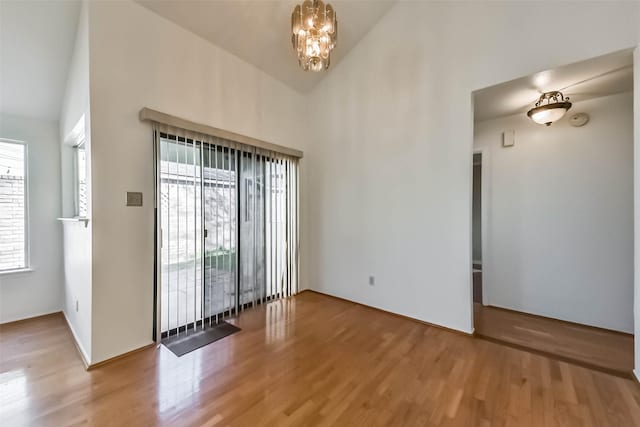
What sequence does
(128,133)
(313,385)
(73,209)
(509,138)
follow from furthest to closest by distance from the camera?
(509,138) → (73,209) → (128,133) → (313,385)

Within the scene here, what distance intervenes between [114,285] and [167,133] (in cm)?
147

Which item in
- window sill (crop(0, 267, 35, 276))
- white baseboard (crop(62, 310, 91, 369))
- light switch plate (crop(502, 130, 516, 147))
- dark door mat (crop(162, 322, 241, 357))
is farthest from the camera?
light switch plate (crop(502, 130, 516, 147))

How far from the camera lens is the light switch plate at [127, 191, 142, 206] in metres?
2.30

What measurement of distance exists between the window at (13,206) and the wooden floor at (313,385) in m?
0.87

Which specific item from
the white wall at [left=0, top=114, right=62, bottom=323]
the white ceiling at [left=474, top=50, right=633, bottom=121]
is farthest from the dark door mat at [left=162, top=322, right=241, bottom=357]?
the white ceiling at [left=474, top=50, right=633, bottom=121]

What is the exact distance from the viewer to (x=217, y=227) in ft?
9.72

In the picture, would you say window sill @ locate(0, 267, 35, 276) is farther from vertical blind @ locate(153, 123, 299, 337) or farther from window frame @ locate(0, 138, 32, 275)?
vertical blind @ locate(153, 123, 299, 337)

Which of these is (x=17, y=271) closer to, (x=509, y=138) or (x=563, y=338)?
(x=563, y=338)

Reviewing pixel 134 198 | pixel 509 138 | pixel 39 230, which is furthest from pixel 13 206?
pixel 509 138

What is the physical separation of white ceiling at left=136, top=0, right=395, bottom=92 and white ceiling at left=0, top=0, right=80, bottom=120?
73 cm

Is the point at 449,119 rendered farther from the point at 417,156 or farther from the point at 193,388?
the point at 193,388

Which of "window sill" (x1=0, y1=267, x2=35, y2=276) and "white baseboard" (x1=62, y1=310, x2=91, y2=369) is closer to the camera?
"white baseboard" (x1=62, y1=310, x2=91, y2=369)

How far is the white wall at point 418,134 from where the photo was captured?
2311mm

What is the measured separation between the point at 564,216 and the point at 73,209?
234 inches
